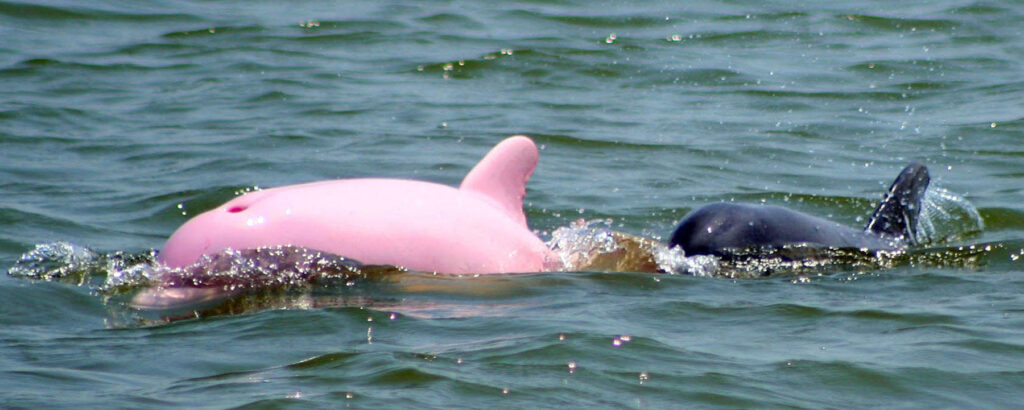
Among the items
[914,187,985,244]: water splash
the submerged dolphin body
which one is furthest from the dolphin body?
[914,187,985,244]: water splash

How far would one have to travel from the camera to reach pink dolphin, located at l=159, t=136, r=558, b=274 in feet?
14.7

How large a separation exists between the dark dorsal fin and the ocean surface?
21 cm

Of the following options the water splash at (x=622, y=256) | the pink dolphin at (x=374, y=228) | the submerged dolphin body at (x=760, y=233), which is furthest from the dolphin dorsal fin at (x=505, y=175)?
the submerged dolphin body at (x=760, y=233)

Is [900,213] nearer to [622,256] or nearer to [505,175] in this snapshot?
[622,256]

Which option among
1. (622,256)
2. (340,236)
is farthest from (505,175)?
(340,236)

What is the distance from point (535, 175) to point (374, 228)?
11.4 ft

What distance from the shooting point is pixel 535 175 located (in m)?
8.00

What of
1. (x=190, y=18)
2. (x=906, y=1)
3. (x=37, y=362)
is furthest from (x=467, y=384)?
(x=906, y=1)

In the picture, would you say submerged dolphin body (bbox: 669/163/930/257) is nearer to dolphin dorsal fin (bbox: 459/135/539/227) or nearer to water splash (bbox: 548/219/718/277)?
water splash (bbox: 548/219/718/277)

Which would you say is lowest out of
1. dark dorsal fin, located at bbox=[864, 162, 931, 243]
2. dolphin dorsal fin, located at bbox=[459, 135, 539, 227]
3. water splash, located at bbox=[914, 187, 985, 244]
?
water splash, located at bbox=[914, 187, 985, 244]

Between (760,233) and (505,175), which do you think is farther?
(760,233)

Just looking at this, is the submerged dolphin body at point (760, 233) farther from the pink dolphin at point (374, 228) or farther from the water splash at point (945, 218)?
the pink dolphin at point (374, 228)

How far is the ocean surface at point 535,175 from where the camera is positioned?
147 inches

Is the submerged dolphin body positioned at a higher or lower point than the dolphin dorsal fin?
lower
